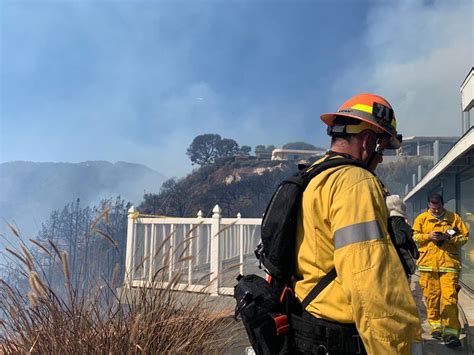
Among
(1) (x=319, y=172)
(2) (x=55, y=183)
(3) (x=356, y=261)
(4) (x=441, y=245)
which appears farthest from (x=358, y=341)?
(2) (x=55, y=183)

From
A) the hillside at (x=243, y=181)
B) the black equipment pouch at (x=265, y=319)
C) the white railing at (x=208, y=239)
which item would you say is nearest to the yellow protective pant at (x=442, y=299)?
the white railing at (x=208, y=239)

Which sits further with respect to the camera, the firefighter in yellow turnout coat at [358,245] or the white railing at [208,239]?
the white railing at [208,239]

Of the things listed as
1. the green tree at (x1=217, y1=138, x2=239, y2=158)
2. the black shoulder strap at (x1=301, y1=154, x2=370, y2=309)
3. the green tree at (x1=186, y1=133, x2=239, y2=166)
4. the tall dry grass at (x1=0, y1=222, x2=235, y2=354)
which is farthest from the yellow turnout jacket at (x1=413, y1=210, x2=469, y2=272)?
the green tree at (x1=217, y1=138, x2=239, y2=158)

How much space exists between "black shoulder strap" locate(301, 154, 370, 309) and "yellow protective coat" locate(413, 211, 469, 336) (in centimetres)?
370

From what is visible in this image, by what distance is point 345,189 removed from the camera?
1370mm

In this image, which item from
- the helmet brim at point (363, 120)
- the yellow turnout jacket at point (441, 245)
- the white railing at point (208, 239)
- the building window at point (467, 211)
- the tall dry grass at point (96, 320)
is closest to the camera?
the helmet brim at point (363, 120)

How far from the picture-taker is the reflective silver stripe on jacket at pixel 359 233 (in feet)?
4.17

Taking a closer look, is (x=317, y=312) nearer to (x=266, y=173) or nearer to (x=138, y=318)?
(x=138, y=318)

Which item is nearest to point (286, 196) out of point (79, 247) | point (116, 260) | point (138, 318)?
point (138, 318)

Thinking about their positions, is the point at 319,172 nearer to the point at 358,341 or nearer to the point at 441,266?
the point at 358,341

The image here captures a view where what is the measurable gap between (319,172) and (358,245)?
1.23 ft

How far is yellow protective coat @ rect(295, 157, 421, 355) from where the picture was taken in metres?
1.20

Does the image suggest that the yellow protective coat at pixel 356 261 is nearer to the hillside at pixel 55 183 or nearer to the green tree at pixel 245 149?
the green tree at pixel 245 149

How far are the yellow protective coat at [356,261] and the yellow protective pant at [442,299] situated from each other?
373cm
